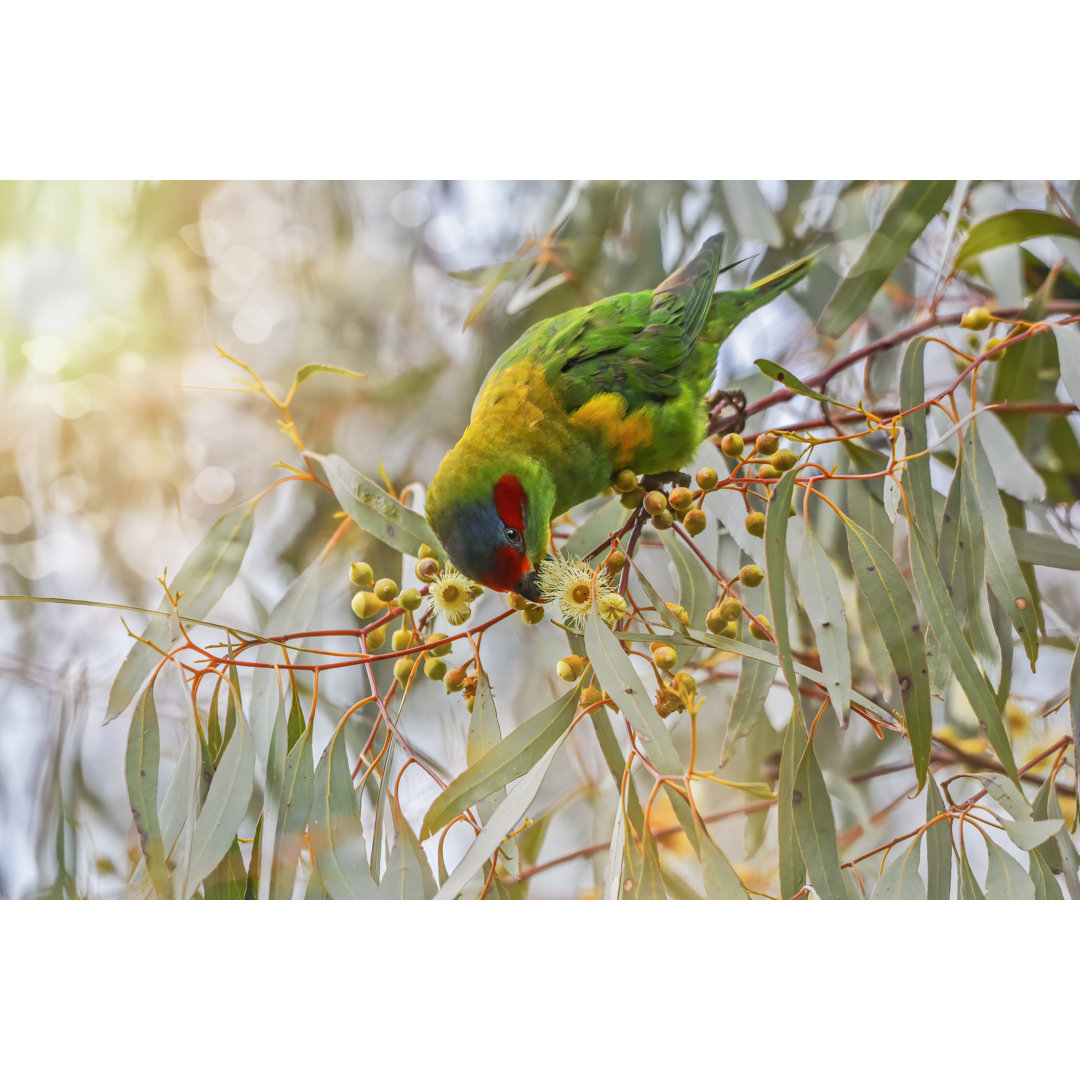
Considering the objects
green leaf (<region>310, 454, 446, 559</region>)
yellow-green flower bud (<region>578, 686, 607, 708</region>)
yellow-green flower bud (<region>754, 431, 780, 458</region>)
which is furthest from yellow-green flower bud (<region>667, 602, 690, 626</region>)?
green leaf (<region>310, 454, 446, 559</region>)

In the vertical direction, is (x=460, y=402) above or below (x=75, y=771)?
above

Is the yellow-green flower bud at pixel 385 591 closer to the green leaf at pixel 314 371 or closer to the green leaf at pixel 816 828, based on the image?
the green leaf at pixel 314 371

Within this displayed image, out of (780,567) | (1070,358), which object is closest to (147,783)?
(780,567)

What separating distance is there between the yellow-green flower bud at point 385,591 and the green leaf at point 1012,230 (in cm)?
112

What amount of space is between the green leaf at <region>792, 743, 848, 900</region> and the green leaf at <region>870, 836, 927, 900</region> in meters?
0.07

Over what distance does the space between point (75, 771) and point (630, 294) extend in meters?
1.20

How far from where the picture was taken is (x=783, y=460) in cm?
111

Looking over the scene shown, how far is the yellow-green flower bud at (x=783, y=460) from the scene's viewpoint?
1112 mm

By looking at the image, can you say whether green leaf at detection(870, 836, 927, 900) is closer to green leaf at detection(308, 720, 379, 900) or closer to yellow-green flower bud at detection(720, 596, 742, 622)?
yellow-green flower bud at detection(720, 596, 742, 622)
